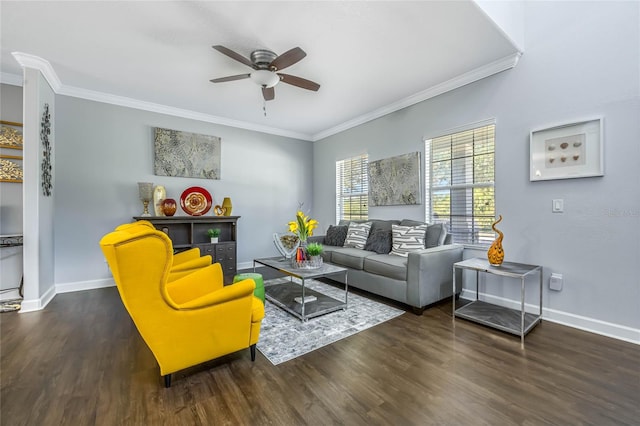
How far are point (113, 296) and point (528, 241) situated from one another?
16.4 ft

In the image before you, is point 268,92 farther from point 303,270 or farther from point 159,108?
point 159,108

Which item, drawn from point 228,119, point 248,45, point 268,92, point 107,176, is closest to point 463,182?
point 268,92

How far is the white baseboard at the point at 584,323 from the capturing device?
7.32 feet

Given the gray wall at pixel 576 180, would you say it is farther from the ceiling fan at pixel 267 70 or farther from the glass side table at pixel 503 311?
the ceiling fan at pixel 267 70

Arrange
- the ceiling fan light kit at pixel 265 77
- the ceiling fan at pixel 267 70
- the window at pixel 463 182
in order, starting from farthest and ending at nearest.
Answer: the window at pixel 463 182 < the ceiling fan light kit at pixel 265 77 < the ceiling fan at pixel 267 70

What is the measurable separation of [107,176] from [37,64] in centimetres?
146

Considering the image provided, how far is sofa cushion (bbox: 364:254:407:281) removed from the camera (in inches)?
117

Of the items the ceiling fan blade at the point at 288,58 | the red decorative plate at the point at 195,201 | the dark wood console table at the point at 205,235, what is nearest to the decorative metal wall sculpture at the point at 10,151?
the dark wood console table at the point at 205,235

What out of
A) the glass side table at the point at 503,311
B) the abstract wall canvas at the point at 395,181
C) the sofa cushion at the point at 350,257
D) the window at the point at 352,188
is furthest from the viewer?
the window at the point at 352,188

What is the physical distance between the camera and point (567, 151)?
8.32ft

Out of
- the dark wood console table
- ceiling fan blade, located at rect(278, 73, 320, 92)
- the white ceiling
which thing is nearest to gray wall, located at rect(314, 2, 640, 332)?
the white ceiling

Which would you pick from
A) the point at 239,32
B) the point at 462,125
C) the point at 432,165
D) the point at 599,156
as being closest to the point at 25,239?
the point at 239,32

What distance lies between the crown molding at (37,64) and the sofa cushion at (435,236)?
4.92 metres

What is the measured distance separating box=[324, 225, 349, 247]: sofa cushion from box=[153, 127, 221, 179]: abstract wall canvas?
224 cm
